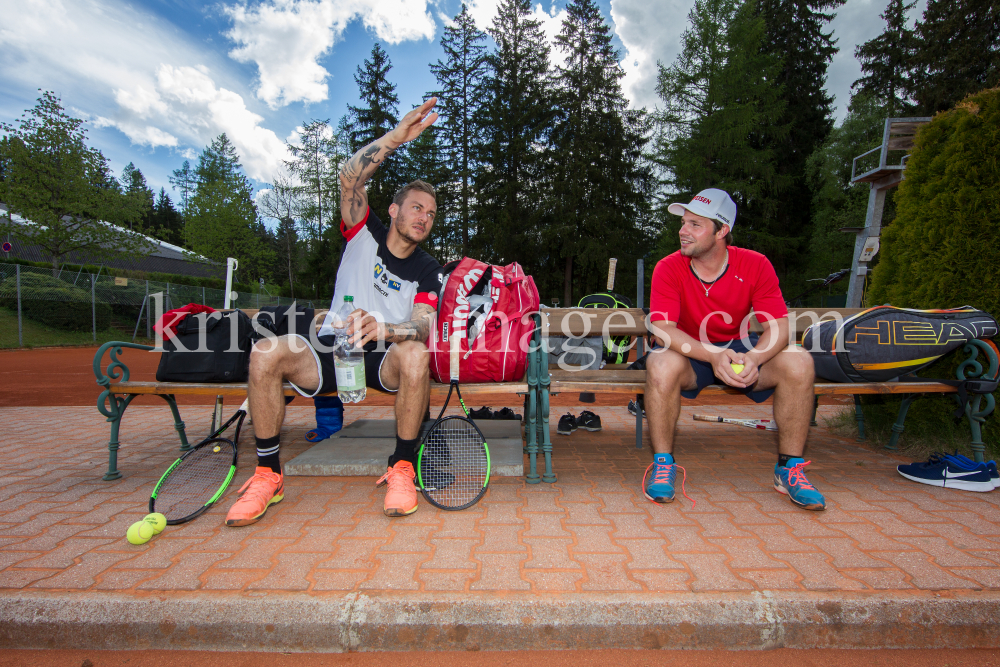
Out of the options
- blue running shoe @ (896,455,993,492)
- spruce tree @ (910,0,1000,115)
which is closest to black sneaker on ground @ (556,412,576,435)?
blue running shoe @ (896,455,993,492)

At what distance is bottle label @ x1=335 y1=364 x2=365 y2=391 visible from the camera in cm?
274

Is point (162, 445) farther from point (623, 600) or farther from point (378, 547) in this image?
point (623, 600)

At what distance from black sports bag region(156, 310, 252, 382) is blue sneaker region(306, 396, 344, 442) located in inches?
35.6

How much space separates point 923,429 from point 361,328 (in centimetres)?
415

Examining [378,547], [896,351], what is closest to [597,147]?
[896,351]

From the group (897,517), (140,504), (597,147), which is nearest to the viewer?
(897,517)

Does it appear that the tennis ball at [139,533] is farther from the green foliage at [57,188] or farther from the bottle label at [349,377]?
the green foliage at [57,188]

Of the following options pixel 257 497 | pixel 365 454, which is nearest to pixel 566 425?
pixel 365 454

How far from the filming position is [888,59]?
92.1ft

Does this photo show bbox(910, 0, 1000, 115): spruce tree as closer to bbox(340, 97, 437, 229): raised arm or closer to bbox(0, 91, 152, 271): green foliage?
bbox(340, 97, 437, 229): raised arm

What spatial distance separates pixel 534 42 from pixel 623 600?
32.3 metres

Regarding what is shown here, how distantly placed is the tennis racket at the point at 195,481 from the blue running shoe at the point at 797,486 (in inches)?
127

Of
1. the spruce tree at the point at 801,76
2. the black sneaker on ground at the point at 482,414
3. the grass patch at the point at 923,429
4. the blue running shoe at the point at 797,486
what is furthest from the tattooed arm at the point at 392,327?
the spruce tree at the point at 801,76

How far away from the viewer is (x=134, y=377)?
952 cm
